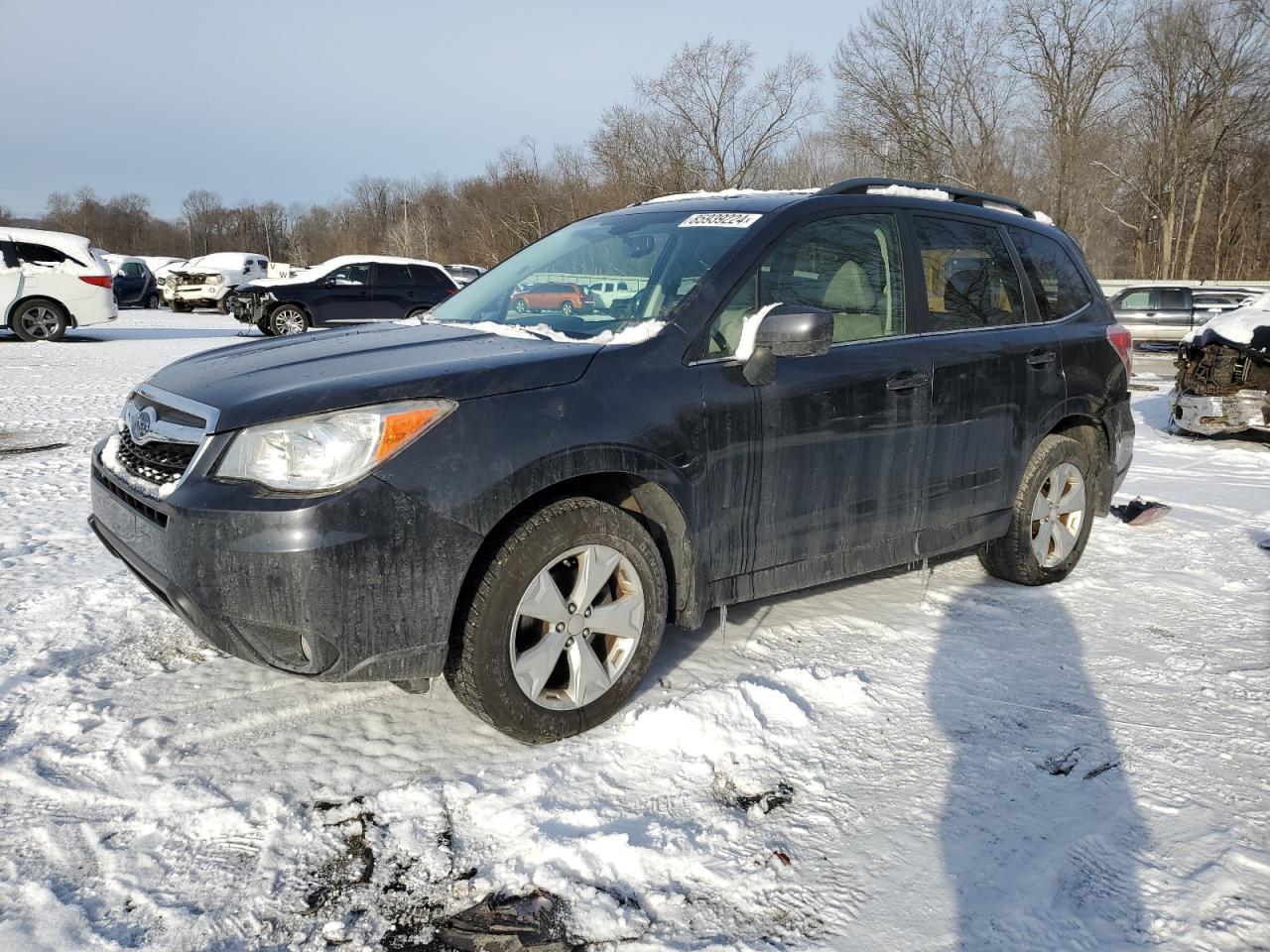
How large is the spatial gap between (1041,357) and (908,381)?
103cm

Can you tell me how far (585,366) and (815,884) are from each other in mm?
1624

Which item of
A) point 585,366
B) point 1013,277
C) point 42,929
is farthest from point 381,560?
point 1013,277

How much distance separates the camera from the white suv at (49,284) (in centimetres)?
1598

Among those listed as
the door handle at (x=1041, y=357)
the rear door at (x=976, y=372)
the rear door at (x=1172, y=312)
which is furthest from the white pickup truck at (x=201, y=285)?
the door handle at (x=1041, y=357)

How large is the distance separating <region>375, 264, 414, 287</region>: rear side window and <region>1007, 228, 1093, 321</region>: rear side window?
15540 millimetres

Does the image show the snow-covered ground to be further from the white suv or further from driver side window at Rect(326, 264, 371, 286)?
driver side window at Rect(326, 264, 371, 286)

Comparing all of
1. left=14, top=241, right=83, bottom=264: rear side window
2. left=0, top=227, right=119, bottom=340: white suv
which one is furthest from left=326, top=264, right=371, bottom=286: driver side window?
left=14, top=241, right=83, bottom=264: rear side window

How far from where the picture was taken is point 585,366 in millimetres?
3025

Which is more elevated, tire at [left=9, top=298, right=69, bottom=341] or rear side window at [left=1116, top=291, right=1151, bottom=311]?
rear side window at [left=1116, top=291, right=1151, bottom=311]

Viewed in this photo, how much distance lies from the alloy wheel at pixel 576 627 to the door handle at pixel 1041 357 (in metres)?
2.40

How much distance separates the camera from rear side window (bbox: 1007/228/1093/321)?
4.69 m

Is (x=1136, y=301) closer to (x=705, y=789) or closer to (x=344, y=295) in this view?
(x=344, y=295)

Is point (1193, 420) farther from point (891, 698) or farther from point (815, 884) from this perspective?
point (815, 884)

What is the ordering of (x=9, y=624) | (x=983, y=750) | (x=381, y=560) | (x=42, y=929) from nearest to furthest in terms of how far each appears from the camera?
(x=42, y=929) < (x=381, y=560) < (x=983, y=750) < (x=9, y=624)
